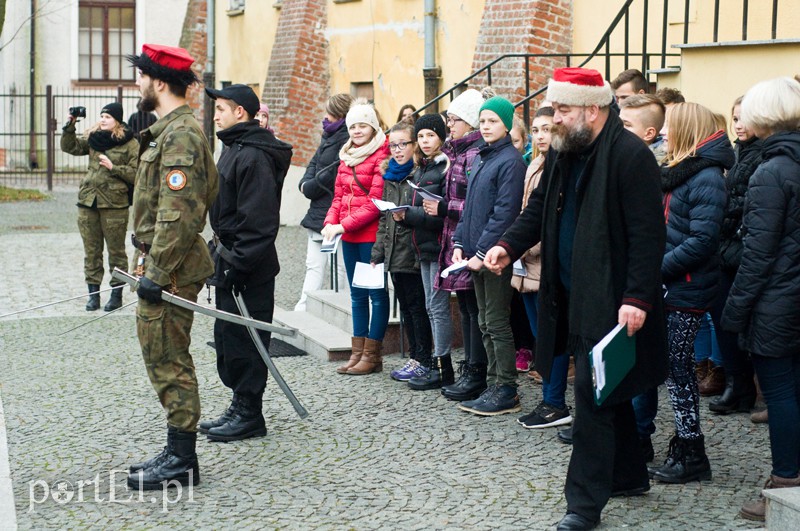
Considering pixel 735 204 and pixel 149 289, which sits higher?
pixel 735 204

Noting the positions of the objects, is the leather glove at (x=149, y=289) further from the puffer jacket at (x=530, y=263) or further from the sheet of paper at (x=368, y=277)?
the sheet of paper at (x=368, y=277)

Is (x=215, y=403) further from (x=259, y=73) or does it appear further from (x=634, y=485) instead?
(x=259, y=73)

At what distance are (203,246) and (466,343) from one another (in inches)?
91.7

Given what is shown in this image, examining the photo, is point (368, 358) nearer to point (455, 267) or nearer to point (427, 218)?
point (427, 218)

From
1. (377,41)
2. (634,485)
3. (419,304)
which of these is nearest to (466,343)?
(419,304)

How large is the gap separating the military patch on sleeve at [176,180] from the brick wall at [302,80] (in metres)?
13.7

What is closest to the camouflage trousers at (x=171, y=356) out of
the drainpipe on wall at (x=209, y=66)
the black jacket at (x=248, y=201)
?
the black jacket at (x=248, y=201)

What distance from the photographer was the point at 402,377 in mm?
7867

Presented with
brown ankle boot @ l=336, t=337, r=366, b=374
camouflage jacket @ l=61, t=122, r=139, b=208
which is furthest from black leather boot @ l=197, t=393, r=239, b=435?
camouflage jacket @ l=61, t=122, r=139, b=208

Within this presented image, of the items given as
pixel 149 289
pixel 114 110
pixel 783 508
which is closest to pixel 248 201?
pixel 149 289

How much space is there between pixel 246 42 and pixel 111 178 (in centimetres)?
1251

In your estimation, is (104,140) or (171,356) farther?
(104,140)

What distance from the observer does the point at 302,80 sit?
1945cm

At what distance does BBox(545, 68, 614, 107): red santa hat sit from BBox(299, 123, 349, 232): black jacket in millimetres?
4584
